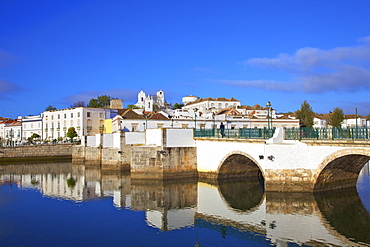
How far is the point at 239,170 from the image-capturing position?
27453 mm

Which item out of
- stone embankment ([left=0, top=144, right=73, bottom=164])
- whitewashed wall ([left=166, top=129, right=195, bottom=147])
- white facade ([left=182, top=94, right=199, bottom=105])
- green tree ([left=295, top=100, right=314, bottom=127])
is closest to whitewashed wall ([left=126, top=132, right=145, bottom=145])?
whitewashed wall ([left=166, top=129, right=195, bottom=147])

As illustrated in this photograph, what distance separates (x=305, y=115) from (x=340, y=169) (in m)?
42.0

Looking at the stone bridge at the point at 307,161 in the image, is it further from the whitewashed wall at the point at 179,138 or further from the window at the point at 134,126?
the window at the point at 134,126

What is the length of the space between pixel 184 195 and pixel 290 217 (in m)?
7.67

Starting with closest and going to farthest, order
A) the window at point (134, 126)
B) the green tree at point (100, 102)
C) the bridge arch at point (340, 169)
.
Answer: the bridge arch at point (340, 169)
the window at point (134, 126)
the green tree at point (100, 102)

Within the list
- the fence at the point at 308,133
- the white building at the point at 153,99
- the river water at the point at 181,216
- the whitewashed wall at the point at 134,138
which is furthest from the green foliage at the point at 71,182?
the white building at the point at 153,99

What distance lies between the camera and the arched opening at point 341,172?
18.7m

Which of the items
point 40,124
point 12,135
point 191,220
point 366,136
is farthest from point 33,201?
point 12,135

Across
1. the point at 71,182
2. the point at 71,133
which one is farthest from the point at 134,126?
the point at 71,133

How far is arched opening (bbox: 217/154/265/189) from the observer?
26.0 metres

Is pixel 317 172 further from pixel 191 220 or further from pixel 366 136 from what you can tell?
pixel 191 220

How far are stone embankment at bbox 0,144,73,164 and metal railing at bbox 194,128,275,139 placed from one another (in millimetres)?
27756

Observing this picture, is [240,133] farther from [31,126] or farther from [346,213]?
[31,126]

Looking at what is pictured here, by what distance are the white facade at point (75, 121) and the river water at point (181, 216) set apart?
33.0 meters
